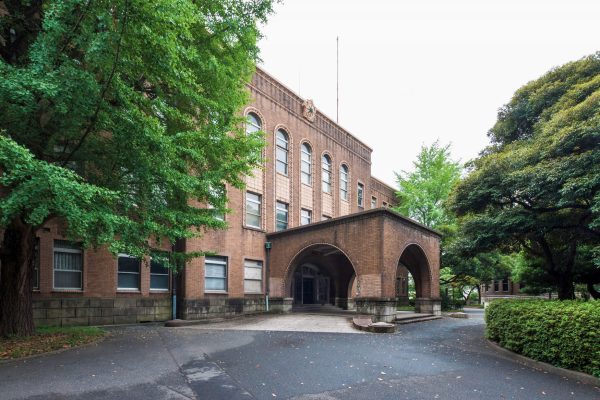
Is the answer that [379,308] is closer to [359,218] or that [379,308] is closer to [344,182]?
[359,218]

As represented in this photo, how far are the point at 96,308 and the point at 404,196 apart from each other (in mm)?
22720

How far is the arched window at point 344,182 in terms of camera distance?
26734mm

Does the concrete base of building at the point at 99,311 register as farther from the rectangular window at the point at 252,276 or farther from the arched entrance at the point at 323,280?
the arched entrance at the point at 323,280

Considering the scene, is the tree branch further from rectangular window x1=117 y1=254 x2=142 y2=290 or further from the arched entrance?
the arched entrance

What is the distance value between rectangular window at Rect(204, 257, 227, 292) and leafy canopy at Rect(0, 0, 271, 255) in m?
6.77

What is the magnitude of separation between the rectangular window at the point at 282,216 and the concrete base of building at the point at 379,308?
7.00 m

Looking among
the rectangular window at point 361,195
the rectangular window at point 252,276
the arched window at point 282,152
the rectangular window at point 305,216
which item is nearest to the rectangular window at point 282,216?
the rectangular window at point 305,216

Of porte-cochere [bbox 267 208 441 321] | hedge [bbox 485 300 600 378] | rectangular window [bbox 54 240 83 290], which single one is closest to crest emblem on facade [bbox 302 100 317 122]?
porte-cochere [bbox 267 208 441 321]

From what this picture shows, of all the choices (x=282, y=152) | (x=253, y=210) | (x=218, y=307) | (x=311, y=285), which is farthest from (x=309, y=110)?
(x=218, y=307)

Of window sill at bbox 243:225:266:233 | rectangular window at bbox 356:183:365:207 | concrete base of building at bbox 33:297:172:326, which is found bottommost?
concrete base of building at bbox 33:297:172:326

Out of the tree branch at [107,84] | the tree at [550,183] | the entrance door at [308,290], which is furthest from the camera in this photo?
the entrance door at [308,290]

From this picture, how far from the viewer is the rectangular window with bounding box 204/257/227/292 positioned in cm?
1723

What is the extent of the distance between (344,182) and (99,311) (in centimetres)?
1740

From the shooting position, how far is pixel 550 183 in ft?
35.1
